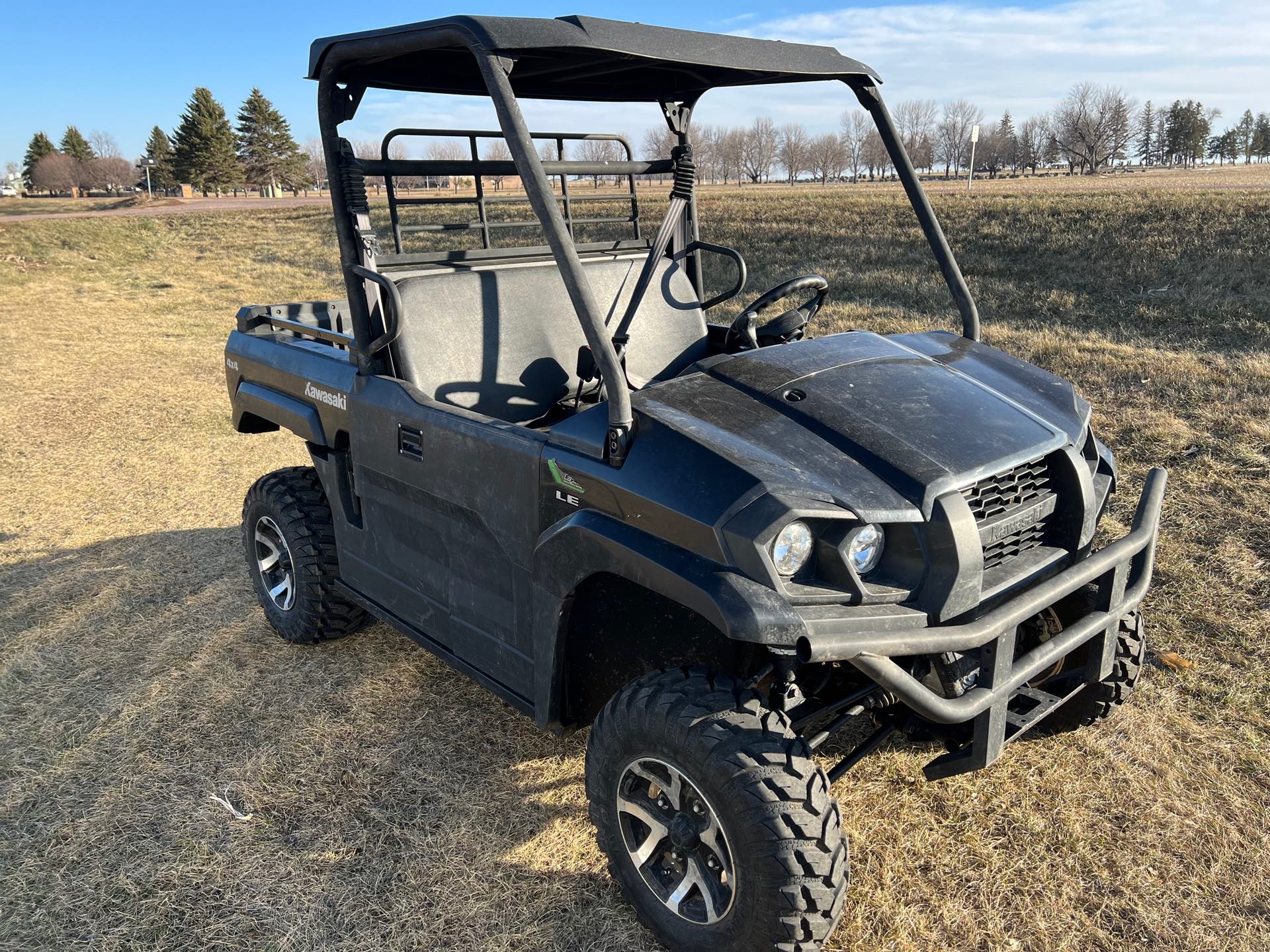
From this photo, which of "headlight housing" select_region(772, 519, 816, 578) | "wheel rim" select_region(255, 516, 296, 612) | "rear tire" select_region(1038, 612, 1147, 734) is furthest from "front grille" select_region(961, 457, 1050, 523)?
"wheel rim" select_region(255, 516, 296, 612)

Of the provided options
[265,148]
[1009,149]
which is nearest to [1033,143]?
[1009,149]

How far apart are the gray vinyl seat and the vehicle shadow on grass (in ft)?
3.89

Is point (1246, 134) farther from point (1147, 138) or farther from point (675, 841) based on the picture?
point (675, 841)

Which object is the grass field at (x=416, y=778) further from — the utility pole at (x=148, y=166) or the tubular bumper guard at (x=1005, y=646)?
the utility pole at (x=148, y=166)

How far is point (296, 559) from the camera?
3.58 meters

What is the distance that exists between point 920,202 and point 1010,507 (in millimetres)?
1423

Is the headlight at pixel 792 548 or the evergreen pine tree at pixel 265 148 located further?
the evergreen pine tree at pixel 265 148

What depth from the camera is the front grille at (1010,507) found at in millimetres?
2137

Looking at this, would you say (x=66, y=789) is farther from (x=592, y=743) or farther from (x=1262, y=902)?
(x=1262, y=902)

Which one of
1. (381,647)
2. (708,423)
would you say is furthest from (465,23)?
(381,647)

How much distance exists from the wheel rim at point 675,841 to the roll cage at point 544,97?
2.54ft

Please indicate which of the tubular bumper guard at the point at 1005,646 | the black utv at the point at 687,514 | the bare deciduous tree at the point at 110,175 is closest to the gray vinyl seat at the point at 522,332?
the black utv at the point at 687,514

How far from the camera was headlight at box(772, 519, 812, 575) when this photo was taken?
1.95m

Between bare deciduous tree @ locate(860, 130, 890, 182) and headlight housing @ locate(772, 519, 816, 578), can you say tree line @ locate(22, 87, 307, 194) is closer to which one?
bare deciduous tree @ locate(860, 130, 890, 182)
